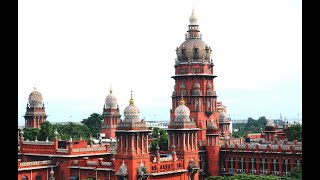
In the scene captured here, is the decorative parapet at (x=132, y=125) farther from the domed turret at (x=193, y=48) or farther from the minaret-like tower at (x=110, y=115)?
the minaret-like tower at (x=110, y=115)

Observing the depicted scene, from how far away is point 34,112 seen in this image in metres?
70.8

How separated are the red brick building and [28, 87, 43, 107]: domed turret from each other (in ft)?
75.1

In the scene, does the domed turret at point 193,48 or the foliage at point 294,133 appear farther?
the foliage at point 294,133

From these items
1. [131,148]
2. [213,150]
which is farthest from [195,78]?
[131,148]

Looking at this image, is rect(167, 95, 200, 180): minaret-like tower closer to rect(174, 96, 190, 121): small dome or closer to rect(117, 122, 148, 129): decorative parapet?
rect(174, 96, 190, 121): small dome

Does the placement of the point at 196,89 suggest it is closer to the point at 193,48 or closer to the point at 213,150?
the point at 193,48

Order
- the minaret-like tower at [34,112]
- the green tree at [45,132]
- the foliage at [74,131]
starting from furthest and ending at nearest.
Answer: the foliage at [74,131], the minaret-like tower at [34,112], the green tree at [45,132]

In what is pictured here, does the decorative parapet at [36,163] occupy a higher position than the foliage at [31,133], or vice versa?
the foliage at [31,133]

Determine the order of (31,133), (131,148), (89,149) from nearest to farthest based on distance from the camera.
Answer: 1. (131,148)
2. (89,149)
3. (31,133)

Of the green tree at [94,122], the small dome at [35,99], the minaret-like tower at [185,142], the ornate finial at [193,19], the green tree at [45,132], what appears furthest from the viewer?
the green tree at [94,122]

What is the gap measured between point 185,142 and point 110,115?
29.4 m

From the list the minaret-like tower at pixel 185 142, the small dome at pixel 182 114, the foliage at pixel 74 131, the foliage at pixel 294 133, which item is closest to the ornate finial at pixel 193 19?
the small dome at pixel 182 114

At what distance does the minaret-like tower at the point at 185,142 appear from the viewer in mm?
45156
